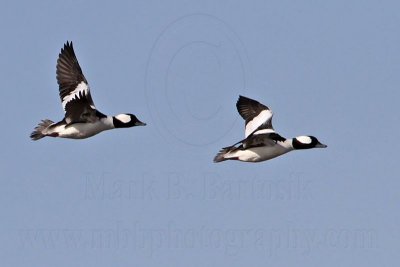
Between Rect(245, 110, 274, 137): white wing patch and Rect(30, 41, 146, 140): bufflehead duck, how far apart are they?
2.46 meters

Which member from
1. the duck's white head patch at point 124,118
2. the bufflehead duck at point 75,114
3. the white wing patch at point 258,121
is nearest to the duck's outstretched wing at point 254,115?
the white wing patch at point 258,121

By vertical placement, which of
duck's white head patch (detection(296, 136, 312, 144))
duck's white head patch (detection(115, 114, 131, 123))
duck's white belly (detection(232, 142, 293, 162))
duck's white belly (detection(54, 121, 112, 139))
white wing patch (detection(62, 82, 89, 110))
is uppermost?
white wing patch (detection(62, 82, 89, 110))

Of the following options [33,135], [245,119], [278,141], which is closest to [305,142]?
[278,141]

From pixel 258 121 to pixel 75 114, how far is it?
4.27 meters

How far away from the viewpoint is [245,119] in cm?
2044

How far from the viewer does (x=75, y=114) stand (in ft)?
61.6

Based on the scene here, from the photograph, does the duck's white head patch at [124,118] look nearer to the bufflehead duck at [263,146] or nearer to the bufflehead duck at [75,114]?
the bufflehead duck at [75,114]

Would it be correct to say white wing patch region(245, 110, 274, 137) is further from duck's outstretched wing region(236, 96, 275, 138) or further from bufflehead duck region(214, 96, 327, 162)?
bufflehead duck region(214, 96, 327, 162)

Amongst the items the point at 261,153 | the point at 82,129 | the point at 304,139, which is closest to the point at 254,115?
the point at 304,139

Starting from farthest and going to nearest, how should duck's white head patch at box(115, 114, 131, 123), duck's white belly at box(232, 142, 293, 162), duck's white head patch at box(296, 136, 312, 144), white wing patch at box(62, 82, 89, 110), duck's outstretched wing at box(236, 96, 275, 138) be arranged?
white wing patch at box(62, 82, 89, 110) < duck's outstretched wing at box(236, 96, 275, 138) < duck's white head patch at box(115, 114, 131, 123) < duck's white head patch at box(296, 136, 312, 144) < duck's white belly at box(232, 142, 293, 162)

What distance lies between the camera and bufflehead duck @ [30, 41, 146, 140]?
18.7m

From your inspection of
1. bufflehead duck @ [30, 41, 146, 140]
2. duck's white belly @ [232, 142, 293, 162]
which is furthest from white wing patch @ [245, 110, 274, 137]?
bufflehead duck @ [30, 41, 146, 140]

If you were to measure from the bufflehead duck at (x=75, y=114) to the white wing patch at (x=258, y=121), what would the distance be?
246 centimetres

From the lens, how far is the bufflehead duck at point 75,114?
18.7 m
